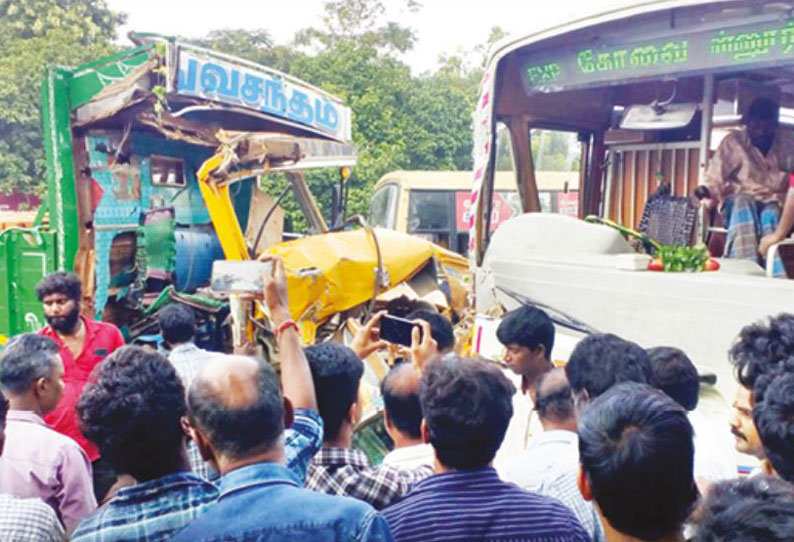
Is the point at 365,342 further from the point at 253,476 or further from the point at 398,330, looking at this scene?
the point at 253,476

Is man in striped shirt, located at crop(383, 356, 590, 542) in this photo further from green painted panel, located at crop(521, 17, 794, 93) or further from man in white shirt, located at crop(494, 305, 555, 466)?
green painted panel, located at crop(521, 17, 794, 93)

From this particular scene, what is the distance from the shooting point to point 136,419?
6.79 feet

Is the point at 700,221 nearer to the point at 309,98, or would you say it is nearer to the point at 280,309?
the point at 280,309

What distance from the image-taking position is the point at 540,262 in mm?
4652

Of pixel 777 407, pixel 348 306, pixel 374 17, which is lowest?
pixel 348 306

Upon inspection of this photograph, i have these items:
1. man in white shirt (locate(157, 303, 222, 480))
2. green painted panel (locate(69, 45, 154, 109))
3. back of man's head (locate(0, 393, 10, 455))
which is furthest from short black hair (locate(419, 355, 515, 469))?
green painted panel (locate(69, 45, 154, 109))

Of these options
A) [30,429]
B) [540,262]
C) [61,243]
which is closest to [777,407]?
[30,429]

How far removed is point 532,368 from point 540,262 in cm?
127

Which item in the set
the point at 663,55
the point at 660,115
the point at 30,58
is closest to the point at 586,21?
the point at 663,55

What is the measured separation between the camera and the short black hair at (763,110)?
4930mm

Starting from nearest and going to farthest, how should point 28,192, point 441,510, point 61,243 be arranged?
point 441,510 < point 61,243 < point 28,192

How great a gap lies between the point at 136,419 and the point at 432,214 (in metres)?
11.0

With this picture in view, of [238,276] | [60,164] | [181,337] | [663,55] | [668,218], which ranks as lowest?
[181,337]

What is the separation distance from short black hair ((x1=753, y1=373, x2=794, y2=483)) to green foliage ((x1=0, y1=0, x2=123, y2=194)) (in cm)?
1819
